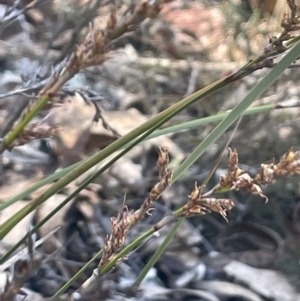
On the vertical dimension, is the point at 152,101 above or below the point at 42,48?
below

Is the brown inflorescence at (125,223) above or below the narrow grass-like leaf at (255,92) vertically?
below

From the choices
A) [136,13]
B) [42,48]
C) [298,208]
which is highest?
[136,13]

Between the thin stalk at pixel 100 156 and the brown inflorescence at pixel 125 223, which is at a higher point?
the thin stalk at pixel 100 156

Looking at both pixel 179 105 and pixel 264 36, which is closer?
pixel 179 105

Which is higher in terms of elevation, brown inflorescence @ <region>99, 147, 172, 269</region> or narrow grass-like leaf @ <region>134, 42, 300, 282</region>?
narrow grass-like leaf @ <region>134, 42, 300, 282</region>

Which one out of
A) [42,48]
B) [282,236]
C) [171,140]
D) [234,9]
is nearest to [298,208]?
[282,236]

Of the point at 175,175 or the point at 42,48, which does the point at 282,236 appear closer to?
the point at 175,175

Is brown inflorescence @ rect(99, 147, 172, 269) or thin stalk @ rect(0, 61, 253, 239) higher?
thin stalk @ rect(0, 61, 253, 239)

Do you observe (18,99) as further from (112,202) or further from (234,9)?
(234,9)

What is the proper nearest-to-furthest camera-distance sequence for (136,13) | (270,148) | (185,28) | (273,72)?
1. (136,13)
2. (273,72)
3. (270,148)
4. (185,28)

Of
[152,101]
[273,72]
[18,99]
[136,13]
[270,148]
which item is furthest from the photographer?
[152,101]
